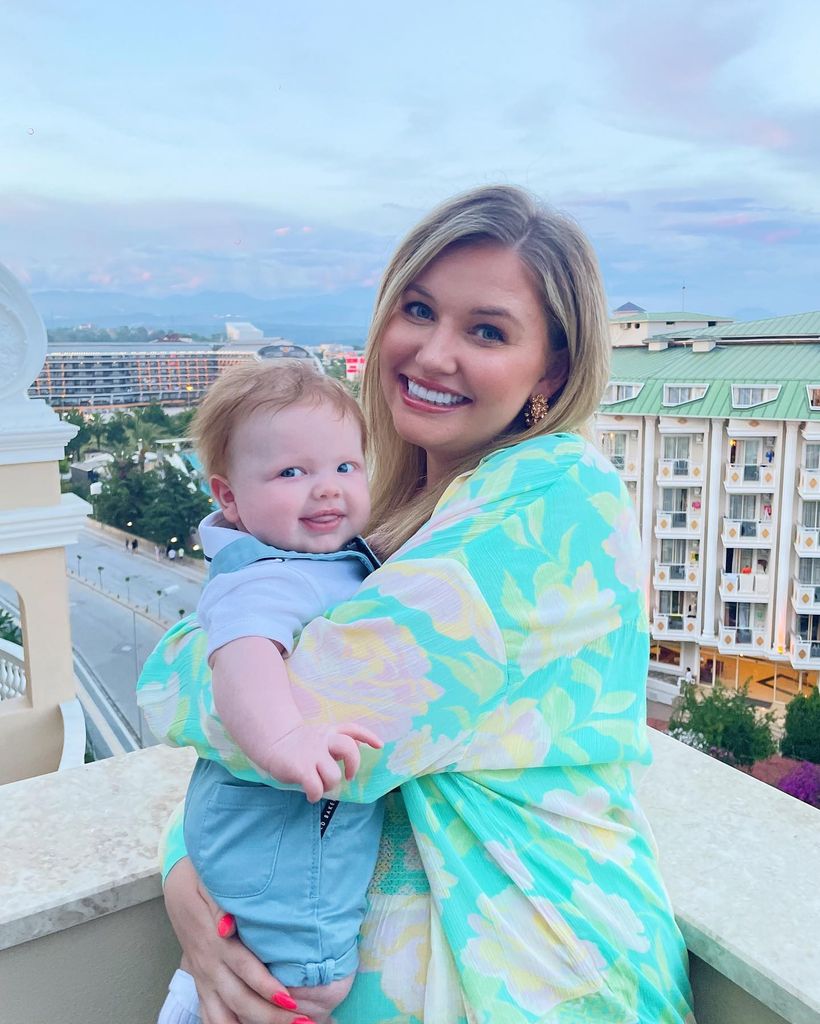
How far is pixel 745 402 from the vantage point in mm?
16234

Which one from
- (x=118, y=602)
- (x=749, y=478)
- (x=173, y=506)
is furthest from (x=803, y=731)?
(x=118, y=602)

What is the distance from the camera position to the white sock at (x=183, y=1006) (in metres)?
0.67

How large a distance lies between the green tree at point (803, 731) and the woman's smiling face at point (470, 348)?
14.8m

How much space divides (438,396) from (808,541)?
1686 cm

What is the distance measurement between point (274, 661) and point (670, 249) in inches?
1896

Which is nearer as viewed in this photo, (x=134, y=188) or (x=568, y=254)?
(x=568, y=254)

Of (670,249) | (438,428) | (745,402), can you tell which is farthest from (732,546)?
(670,249)

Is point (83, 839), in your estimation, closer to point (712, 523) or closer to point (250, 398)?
point (250, 398)

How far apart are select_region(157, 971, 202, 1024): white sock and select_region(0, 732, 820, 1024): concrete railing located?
111mm

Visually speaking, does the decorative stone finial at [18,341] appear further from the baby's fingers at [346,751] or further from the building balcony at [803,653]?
the building balcony at [803,653]

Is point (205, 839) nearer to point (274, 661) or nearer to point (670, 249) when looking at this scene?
point (274, 661)

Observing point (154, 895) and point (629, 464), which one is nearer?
point (154, 895)

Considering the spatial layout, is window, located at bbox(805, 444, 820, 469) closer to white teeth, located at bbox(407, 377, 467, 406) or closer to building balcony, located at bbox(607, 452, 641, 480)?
building balcony, located at bbox(607, 452, 641, 480)

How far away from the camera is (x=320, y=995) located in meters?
0.59
